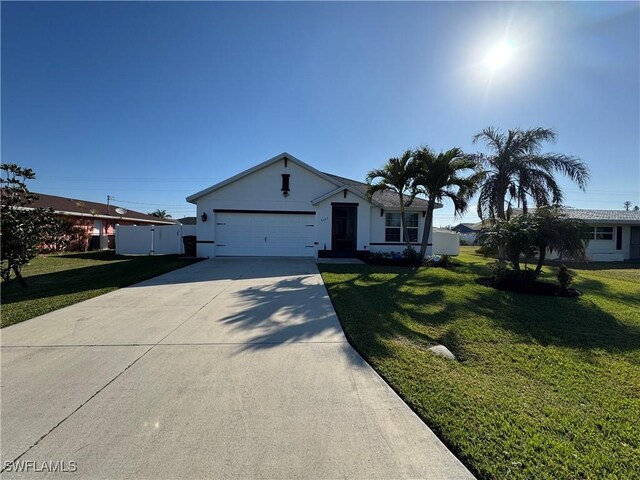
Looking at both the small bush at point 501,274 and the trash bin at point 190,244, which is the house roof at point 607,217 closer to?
the small bush at point 501,274

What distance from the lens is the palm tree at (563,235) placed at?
26.9ft

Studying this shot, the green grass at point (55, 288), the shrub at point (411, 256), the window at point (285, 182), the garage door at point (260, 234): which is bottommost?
the green grass at point (55, 288)

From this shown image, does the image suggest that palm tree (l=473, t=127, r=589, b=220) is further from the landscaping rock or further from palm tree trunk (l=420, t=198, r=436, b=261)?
the landscaping rock

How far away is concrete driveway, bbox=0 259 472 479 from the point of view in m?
2.17

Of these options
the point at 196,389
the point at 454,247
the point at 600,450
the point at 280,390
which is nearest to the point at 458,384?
the point at 600,450

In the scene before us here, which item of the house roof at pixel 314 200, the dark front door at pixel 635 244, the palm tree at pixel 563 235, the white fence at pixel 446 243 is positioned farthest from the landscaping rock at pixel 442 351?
the dark front door at pixel 635 244

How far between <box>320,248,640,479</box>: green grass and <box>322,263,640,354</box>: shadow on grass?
0.9 inches

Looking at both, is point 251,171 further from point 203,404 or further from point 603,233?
point 603,233

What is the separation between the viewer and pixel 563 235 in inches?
326

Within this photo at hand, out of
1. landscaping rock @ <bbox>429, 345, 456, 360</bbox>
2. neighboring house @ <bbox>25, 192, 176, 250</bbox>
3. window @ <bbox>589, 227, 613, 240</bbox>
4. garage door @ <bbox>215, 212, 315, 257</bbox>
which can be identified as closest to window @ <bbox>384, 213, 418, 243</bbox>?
garage door @ <bbox>215, 212, 315, 257</bbox>

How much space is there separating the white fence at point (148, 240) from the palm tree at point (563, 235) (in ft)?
60.0

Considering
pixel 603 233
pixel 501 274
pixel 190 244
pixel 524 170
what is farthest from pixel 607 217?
pixel 190 244

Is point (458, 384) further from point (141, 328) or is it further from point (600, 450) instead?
point (141, 328)

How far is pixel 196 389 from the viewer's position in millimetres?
3109
